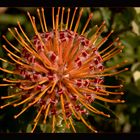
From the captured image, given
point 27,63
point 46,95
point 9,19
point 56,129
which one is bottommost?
point 56,129

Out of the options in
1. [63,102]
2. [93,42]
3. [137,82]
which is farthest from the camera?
[137,82]

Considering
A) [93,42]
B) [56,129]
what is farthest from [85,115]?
[93,42]

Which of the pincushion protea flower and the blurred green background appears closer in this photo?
the pincushion protea flower

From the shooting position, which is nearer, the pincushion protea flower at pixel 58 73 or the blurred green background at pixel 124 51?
the pincushion protea flower at pixel 58 73

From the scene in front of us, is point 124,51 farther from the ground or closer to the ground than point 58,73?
farther from the ground

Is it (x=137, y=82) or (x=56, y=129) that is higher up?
(x=137, y=82)

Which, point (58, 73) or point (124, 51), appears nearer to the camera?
point (58, 73)

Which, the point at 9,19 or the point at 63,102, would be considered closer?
the point at 63,102

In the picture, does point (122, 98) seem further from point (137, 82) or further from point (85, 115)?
point (85, 115)
